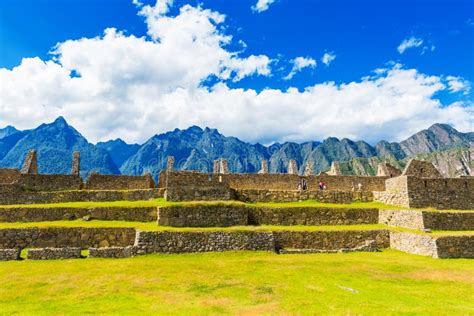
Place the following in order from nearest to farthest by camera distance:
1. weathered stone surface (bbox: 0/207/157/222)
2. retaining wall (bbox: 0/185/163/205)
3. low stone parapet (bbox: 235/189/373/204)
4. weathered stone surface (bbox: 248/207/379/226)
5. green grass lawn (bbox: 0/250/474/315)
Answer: green grass lawn (bbox: 0/250/474/315) < weathered stone surface (bbox: 0/207/157/222) < weathered stone surface (bbox: 248/207/379/226) < retaining wall (bbox: 0/185/163/205) < low stone parapet (bbox: 235/189/373/204)

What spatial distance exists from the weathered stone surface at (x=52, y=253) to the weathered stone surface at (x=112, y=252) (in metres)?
0.72

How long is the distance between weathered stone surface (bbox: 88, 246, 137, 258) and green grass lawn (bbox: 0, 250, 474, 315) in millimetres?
749

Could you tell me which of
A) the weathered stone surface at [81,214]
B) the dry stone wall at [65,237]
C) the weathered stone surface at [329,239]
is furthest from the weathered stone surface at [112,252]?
the weathered stone surface at [329,239]

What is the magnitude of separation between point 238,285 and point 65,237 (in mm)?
11857

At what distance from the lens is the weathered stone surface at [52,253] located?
17.2 metres

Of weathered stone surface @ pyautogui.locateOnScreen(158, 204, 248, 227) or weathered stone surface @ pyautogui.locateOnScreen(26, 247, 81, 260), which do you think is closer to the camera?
weathered stone surface @ pyautogui.locateOnScreen(26, 247, 81, 260)

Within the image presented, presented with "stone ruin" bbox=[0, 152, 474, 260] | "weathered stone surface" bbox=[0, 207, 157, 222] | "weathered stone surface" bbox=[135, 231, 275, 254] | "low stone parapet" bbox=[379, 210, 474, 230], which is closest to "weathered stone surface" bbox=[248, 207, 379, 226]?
"stone ruin" bbox=[0, 152, 474, 260]

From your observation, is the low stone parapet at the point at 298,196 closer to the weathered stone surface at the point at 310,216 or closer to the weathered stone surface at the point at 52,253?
the weathered stone surface at the point at 310,216

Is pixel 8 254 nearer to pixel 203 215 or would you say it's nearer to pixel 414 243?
pixel 203 215

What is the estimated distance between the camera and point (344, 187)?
31.2 m

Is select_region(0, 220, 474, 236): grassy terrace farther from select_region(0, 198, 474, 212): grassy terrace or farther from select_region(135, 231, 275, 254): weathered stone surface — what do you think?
select_region(0, 198, 474, 212): grassy terrace

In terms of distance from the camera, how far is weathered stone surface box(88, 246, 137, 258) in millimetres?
17502

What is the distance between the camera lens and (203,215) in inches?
829

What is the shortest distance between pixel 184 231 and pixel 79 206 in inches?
332
